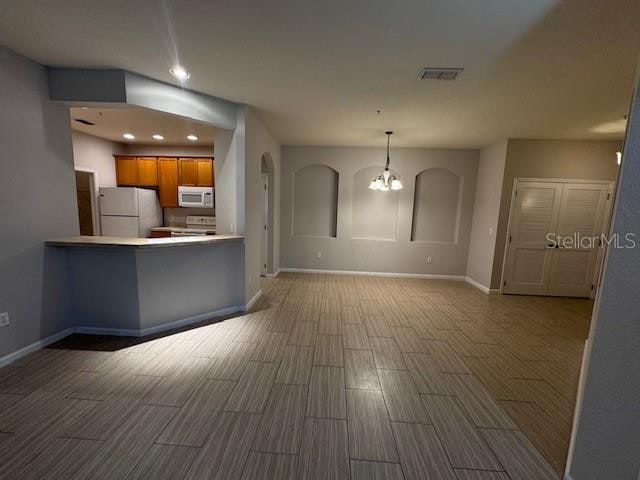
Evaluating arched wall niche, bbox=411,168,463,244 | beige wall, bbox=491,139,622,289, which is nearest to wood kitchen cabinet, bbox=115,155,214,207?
arched wall niche, bbox=411,168,463,244

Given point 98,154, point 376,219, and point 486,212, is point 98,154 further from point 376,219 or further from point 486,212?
point 486,212

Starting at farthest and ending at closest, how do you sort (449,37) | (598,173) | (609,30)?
(598,173) → (449,37) → (609,30)

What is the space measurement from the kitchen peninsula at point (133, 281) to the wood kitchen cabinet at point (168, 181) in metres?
2.96

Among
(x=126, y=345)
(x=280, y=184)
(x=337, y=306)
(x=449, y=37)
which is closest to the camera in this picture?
(x=449, y=37)

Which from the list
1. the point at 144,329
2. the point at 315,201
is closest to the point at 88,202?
the point at 144,329

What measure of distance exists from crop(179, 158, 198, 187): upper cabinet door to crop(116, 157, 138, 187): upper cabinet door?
36.9 inches

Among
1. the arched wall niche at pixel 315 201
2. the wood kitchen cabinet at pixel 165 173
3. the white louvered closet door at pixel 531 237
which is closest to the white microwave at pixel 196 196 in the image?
the wood kitchen cabinet at pixel 165 173

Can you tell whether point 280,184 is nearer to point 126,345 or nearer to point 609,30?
point 126,345

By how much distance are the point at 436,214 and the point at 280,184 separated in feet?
11.2

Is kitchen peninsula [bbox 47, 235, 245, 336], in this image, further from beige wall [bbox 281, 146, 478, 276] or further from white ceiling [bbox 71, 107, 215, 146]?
beige wall [bbox 281, 146, 478, 276]

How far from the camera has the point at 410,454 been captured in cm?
157

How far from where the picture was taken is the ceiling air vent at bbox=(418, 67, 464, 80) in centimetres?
229

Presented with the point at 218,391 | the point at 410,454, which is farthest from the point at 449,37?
the point at 218,391

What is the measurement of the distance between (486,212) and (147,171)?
6953 mm
